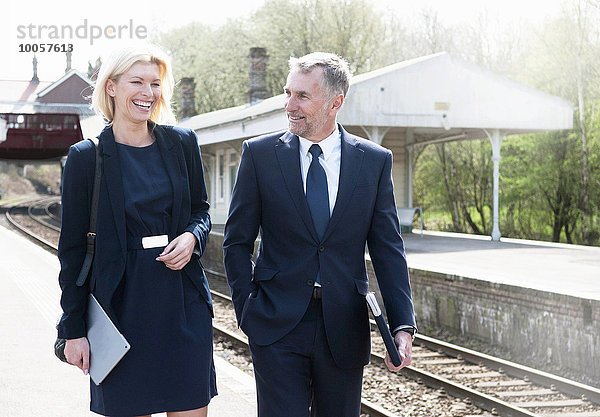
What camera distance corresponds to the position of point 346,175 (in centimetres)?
327

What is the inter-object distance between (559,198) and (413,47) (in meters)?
14.7

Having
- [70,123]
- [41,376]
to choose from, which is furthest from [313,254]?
[70,123]

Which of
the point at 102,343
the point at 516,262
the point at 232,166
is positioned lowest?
the point at 516,262

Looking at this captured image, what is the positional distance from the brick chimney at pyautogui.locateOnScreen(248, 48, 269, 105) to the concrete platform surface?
11.9 meters

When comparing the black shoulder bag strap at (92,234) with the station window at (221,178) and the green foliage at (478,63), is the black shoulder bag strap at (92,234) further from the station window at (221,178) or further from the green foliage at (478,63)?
the station window at (221,178)

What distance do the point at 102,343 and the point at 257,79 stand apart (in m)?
27.9

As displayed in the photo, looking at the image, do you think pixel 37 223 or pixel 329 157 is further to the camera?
pixel 37 223

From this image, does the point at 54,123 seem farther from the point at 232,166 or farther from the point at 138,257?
the point at 138,257

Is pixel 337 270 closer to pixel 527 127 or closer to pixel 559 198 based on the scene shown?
pixel 527 127

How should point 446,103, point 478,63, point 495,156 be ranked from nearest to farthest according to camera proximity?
1. point 446,103
2. point 495,156
3. point 478,63

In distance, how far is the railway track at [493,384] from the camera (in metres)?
7.22

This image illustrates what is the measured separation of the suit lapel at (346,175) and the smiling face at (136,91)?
77 cm

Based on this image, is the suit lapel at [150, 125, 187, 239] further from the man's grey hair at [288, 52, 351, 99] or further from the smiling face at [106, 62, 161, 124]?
the man's grey hair at [288, 52, 351, 99]

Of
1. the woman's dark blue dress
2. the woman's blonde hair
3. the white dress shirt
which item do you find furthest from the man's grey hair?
the woman's dark blue dress
